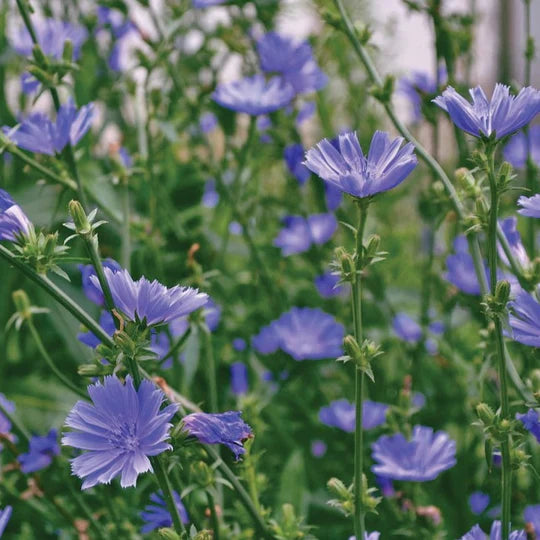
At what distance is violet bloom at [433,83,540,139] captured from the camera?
2.51 feet

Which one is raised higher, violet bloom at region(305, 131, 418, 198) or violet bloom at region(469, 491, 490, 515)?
violet bloom at region(305, 131, 418, 198)

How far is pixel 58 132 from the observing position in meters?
1.12

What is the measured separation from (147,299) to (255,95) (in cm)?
93

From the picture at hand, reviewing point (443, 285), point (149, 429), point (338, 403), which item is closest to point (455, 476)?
point (338, 403)

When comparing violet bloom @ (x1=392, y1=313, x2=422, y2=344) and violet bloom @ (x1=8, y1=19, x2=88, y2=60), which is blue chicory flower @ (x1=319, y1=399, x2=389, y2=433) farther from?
violet bloom @ (x1=8, y1=19, x2=88, y2=60)

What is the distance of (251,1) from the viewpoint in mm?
1625

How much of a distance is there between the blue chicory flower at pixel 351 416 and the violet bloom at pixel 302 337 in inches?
3.8

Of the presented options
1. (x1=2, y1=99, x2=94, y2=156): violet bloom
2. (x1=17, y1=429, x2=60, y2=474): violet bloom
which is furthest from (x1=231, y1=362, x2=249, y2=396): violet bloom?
(x1=2, y1=99, x2=94, y2=156): violet bloom

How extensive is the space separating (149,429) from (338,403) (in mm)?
801

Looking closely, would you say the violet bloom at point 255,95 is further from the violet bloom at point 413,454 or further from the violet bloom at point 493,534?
the violet bloom at point 493,534

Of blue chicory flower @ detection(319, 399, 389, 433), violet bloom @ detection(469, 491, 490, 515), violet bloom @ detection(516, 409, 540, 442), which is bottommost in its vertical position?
violet bloom @ detection(469, 491, 490, 515)

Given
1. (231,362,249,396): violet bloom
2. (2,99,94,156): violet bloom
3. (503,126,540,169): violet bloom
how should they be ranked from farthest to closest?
(503,126,540,169): violet bloom
(231,362,249,396): violet bloom
(2,99,94,156): violet bloom

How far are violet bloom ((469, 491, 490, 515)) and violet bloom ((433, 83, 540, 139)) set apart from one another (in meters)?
0.75

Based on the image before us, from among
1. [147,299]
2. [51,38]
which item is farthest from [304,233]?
[147,299]
